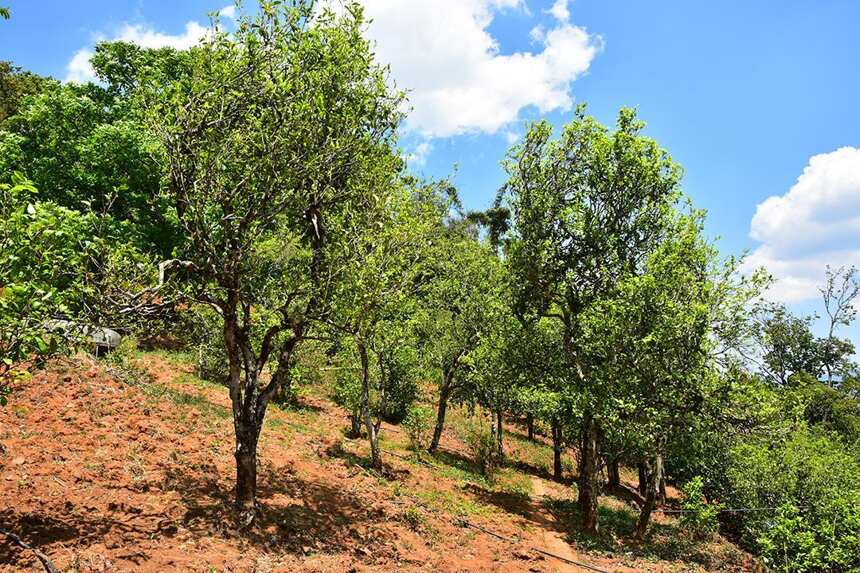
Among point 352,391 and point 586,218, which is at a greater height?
point 586,218

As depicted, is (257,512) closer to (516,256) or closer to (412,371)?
(516,256)

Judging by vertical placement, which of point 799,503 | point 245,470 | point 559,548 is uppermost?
point 245,470

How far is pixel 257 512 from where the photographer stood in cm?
1190

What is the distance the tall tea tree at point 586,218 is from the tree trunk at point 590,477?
0.04 meters

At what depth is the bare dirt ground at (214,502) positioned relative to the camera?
30.4 ft

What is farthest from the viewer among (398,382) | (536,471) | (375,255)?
(536,471)

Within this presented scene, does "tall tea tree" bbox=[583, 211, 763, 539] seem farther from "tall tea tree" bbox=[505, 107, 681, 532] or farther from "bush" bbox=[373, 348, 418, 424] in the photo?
"bush" bbox=[373, 348, 418, 424]

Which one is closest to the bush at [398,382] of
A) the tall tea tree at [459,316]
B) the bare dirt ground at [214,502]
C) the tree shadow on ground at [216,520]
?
the tall tea tree at [459,316]

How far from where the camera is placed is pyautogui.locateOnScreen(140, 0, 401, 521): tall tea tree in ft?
36.0

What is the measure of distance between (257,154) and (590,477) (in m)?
17.0

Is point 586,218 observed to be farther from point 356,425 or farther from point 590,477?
point 356,425

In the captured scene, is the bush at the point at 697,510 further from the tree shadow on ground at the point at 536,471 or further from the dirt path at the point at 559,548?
the tree shadow on ground at the point at 536,471

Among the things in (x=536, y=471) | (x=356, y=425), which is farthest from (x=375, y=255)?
(x=536, y=471)

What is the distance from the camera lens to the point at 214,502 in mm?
11672
